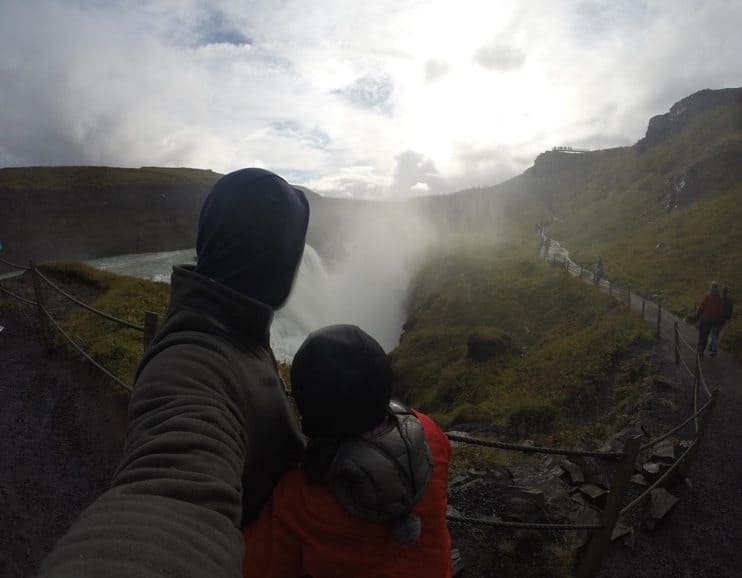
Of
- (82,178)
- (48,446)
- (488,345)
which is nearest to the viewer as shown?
(48,446)

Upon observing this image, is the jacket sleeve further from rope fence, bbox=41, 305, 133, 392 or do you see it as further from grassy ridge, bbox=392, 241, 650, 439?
grassy ridge, bbox=392, 241, 650, 439

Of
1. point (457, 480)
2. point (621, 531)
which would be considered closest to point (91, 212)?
point (457, 480)

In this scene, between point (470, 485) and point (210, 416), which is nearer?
point (210, 416)

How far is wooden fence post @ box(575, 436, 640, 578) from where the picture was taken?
11.9 ft

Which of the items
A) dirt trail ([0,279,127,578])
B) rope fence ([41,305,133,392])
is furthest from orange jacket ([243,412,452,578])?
rope fence ([41,305,133,392])

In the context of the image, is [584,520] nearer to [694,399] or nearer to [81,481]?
[694,399]

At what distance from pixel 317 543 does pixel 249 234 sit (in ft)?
3.85

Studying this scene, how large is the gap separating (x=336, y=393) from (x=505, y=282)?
27.9 m

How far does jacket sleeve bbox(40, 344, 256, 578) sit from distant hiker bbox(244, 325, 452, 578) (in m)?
0.39

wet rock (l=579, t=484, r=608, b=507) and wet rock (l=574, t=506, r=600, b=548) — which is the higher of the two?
wet rock (l=574, t=506, r=600, b=548)

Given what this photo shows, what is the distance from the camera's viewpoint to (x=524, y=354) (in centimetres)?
1927

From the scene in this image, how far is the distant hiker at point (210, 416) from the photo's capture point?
82 centimetres

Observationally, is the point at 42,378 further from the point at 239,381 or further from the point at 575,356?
the point at 575,356

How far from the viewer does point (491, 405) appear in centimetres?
1446
